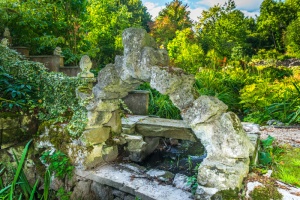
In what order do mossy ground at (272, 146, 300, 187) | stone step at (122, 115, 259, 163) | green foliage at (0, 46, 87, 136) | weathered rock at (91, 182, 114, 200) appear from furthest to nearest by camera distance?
stone step at (122, 115, 259, 163) < green foliage at (0, 46, 87, 136) < weathered rock at (91, 182, 114, 200) < mossy ground at (272, 146, 300, 187)

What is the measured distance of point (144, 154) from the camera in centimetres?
343

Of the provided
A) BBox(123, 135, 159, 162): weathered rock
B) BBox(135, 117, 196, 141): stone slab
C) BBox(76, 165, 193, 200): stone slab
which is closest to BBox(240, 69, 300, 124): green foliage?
BBox(135, 117, 196, 141): stone slab

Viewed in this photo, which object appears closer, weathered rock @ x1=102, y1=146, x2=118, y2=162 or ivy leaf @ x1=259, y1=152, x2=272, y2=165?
ivy leaf @ x1=259, y1=152, x2=272, y2=165

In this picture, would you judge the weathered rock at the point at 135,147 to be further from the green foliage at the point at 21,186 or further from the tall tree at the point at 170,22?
the tall tree at the point at 170,22

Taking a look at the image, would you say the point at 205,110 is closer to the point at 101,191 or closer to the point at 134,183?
the point at 134,183

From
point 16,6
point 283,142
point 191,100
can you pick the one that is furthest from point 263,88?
point 16,6

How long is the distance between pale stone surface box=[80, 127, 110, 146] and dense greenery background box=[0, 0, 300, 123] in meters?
1.03

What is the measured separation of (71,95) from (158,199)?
5.29 ft

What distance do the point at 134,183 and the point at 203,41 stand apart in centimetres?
1371

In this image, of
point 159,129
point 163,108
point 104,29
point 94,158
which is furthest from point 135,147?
point 104,29

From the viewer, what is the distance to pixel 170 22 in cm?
1688

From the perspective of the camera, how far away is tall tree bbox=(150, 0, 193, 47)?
16406 mm

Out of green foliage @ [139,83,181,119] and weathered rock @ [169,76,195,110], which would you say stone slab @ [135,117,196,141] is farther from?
weathered rock @ [169,76,195,110]

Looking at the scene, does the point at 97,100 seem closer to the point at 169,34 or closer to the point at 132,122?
the point at 132,122
